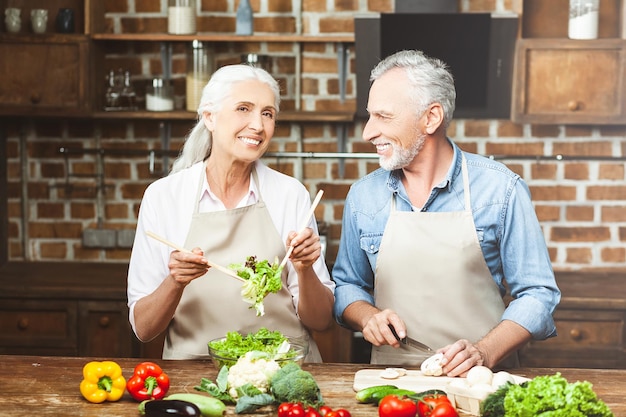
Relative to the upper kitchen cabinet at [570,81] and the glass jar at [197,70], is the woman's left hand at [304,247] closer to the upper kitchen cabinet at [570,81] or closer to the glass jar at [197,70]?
the glass jar at [197,70]

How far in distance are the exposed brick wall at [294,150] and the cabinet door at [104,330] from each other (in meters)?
0.64

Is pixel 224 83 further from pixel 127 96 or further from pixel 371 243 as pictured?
pixel 127 96

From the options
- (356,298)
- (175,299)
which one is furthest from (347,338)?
(175,299)

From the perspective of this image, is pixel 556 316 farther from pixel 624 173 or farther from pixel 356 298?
A: pixel 356 298

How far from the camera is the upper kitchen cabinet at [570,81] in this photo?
4.10 meters

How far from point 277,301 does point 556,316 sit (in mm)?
1629

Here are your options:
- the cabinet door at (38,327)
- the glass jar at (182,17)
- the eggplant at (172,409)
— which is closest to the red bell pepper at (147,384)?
the eggplant at (172,409)

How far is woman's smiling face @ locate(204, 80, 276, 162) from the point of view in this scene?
109 inches

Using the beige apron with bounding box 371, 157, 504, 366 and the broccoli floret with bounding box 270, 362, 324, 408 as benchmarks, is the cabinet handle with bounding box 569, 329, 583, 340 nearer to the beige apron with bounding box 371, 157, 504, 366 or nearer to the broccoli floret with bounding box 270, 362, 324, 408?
→ the beige apron with bounding box 371, 157, 504, 366

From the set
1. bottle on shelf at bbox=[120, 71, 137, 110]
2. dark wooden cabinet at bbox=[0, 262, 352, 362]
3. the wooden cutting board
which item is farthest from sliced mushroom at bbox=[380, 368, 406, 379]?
bottle on shelf at bbox=[120, 71, 137, 110]

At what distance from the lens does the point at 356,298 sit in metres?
2.81

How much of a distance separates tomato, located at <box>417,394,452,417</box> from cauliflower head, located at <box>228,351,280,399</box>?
0.36 m

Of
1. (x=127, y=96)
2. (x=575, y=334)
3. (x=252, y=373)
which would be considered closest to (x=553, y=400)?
(x=252, y=373)

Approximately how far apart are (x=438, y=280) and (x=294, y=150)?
1861 mm
